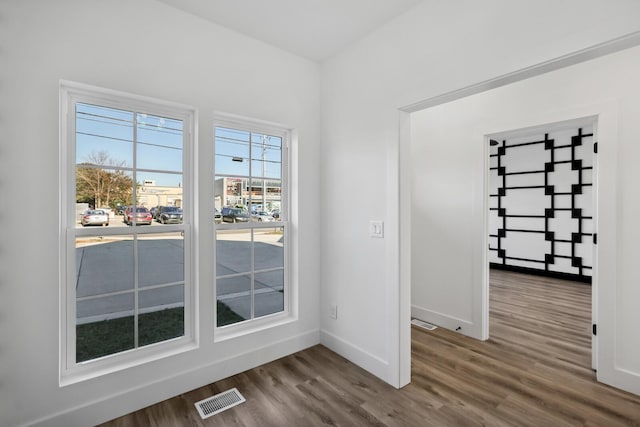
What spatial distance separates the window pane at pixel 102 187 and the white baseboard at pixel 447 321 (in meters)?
3.16

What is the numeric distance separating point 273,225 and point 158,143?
1119 mm

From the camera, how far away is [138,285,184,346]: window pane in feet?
6.88

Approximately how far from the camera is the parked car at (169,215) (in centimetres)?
216

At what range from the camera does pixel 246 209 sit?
259 centimetres

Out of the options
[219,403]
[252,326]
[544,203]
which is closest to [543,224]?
[544,203]

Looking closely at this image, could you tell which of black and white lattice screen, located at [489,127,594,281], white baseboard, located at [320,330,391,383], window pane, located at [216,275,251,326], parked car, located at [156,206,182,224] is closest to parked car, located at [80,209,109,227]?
parked car, located at [156,206,182,224]

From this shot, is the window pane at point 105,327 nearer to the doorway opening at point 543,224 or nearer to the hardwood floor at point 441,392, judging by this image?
the hardwood floor at point 441,392

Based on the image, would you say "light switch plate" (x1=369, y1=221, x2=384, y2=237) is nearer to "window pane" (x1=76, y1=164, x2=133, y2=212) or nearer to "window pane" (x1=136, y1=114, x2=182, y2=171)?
"window pane" (x1=136, y1=114, x2=182, y2=171)

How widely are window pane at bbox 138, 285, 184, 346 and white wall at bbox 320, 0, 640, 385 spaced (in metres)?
1.29

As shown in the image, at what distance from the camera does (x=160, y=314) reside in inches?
86.1

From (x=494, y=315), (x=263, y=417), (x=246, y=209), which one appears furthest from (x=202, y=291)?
(x=494, y=315)

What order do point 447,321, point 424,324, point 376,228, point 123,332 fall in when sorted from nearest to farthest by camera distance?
point 123,332 < point 376,228 < point 447,321 < point 424,324

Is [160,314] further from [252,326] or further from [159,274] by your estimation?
[252,326]

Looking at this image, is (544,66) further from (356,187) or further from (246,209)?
(246,209)
